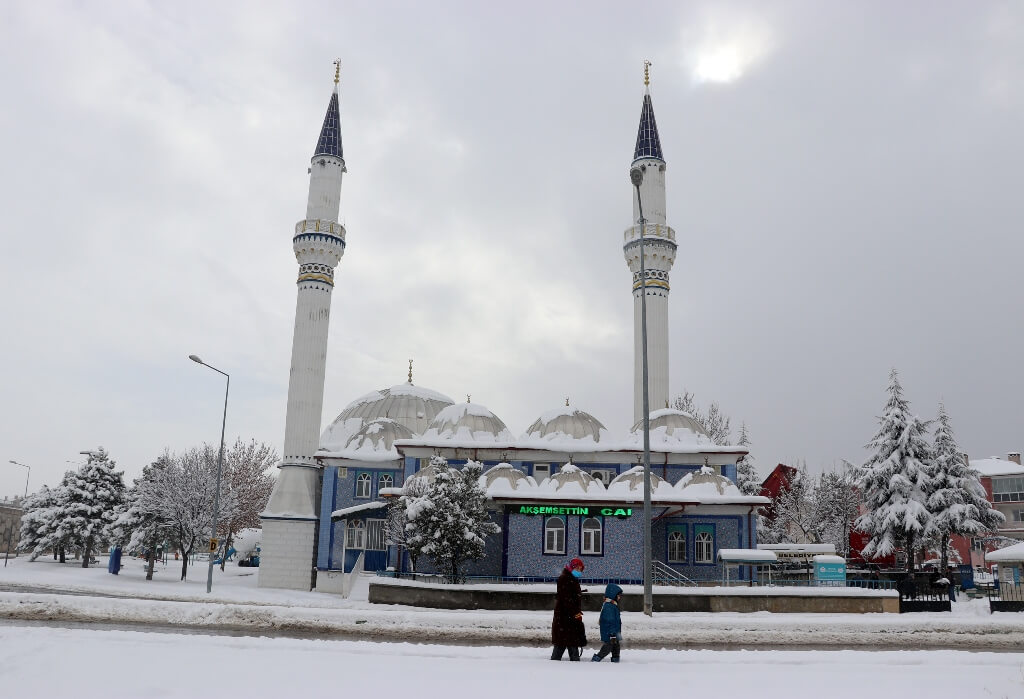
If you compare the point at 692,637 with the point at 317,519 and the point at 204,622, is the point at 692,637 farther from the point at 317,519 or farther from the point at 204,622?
the point at 317,519

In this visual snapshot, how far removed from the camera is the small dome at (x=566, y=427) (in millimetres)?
41281

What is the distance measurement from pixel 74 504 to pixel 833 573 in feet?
144

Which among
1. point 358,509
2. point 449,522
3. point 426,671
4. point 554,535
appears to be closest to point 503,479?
point 554,535

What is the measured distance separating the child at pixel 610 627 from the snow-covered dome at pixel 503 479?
19601mm

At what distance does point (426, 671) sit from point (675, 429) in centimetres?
3217

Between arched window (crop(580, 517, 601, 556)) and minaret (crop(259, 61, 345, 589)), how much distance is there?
1743cm

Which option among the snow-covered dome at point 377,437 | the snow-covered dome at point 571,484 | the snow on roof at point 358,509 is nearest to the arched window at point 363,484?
the snow-covered dome at point 377,437

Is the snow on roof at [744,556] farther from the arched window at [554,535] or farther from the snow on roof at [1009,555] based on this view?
the snow on roof at [1009,555]

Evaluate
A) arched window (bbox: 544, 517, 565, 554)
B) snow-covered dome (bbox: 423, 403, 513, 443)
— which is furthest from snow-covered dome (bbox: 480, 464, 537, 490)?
snow-covered dome (bbox: 423, 403, 513, 443)

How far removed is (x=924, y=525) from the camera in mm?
39750

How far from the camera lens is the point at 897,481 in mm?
39938

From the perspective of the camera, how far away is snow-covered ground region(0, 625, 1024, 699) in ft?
29.2

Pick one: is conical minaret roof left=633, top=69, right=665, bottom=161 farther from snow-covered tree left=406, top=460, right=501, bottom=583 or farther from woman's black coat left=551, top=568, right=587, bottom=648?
woman's black coat left=551, top=568, right=587, bottom=648

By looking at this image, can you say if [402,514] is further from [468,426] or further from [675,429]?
[675,429]
